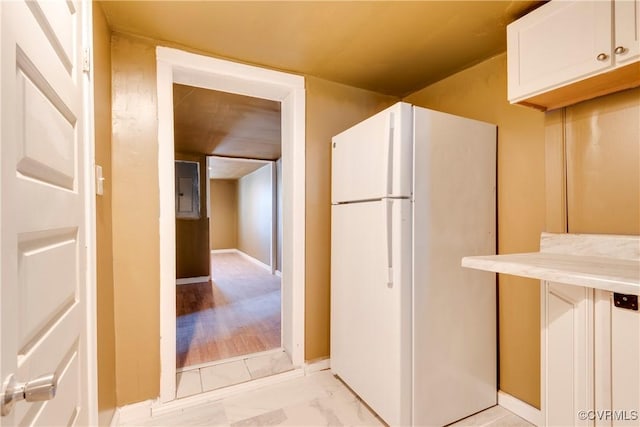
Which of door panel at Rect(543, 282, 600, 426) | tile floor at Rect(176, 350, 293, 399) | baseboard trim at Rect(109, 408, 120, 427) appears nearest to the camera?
door panel at Rect(543, 282, 600, 426)

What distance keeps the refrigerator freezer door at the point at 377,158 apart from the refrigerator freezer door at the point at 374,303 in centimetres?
8

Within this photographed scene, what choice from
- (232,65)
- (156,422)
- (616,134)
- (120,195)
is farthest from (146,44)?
(616,134)

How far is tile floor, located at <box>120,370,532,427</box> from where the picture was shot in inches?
64.7

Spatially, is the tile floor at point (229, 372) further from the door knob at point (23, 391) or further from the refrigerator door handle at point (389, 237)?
the door knob at point (23, 391)

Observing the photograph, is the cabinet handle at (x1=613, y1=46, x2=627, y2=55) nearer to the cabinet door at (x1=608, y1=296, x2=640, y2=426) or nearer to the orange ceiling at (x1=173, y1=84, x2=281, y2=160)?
the cabinet door at (x1=608, y1=296, x2=640, y2=426)

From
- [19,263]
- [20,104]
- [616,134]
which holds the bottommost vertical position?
[19,263]

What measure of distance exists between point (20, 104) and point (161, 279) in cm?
135

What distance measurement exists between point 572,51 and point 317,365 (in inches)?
92.0

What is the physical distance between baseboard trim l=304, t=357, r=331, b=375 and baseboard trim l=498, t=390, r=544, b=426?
3.75ft

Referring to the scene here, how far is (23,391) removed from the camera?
53cm

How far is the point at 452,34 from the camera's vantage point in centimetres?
163

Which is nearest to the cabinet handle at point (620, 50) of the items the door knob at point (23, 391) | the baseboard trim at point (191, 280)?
the door knob at point (23, 391)

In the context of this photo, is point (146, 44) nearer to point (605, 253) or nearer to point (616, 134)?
point (616, 134)

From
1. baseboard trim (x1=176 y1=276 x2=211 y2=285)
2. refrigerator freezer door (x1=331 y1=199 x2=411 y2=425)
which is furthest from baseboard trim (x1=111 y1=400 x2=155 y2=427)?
baseboard trim (x1=176 y1=276 x2=211 y2=285)
